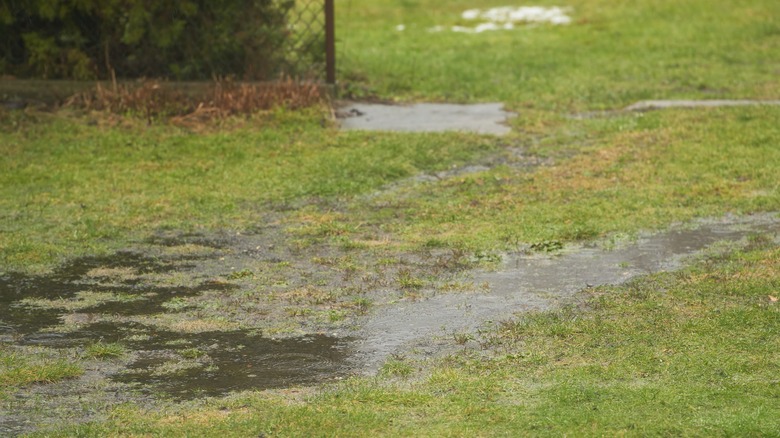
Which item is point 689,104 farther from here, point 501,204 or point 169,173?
point 169,173

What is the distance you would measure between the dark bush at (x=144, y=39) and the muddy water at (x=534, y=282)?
18.9 ft

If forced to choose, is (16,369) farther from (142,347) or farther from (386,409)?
(386,409)

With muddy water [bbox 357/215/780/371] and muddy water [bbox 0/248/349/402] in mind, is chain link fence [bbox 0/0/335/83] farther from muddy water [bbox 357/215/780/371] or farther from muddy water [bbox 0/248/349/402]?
muddy water [bbox 357/215/780/371]

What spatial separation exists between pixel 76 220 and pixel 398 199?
2472mm

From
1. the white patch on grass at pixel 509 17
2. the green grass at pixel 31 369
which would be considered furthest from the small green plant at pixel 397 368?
the white patch on grass at pixel 509 17

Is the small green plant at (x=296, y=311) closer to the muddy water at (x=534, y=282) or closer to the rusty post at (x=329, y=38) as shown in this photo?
the muddy water at (x=534, y=282)

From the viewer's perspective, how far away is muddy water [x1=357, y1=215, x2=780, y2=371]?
6.20 metres

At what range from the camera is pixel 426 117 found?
487 inches

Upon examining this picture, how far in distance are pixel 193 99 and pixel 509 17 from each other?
9827 mm

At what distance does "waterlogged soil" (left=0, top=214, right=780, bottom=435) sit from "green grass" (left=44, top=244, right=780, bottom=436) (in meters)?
0.26

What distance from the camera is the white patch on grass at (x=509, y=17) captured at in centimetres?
1972

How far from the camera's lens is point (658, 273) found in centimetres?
715

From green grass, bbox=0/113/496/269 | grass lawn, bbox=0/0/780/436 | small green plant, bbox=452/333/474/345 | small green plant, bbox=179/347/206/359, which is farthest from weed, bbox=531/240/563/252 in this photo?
small green plant, bbox=179/347/206/359

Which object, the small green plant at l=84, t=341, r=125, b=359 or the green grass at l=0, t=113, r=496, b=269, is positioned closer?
the small green plant at l=84, t=341, r=125, b=359
